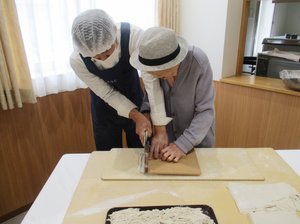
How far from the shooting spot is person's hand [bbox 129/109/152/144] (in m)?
1.17

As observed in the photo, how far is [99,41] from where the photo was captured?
1.01 metres

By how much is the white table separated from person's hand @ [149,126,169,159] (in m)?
0.30

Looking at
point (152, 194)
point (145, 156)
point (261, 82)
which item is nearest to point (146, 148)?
point (145, 156)

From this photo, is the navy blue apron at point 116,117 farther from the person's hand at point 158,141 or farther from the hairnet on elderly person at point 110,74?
the person's hand at point 158,141

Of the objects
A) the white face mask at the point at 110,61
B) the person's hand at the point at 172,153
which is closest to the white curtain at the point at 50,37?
the white face mask at the point at 110,61

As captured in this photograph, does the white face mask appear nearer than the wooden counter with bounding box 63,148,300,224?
No

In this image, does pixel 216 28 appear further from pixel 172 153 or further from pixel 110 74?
pixel 172 153

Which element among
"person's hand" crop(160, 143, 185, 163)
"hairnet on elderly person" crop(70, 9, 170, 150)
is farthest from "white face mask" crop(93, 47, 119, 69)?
"person's hand" crop(160, 143, 185, 163)

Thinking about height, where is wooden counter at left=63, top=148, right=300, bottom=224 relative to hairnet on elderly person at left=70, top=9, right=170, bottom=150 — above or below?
below

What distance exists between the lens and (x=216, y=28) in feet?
6.56

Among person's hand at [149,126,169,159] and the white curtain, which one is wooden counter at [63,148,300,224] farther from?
the white curtain

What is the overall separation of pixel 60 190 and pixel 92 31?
61cm

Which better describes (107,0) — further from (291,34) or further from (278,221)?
(278,221)

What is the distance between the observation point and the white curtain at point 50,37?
60.8 inches
